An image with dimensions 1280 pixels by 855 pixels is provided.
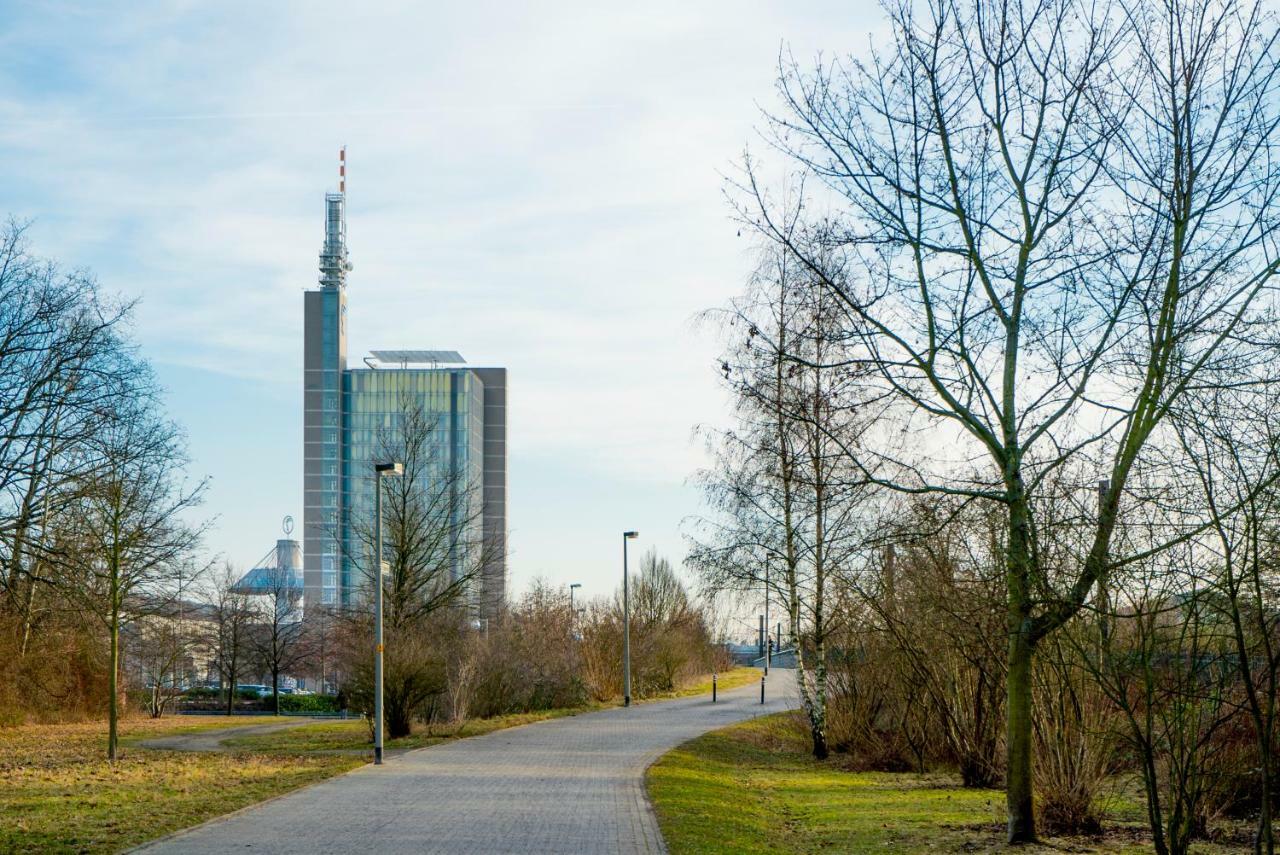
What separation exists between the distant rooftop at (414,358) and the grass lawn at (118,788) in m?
112

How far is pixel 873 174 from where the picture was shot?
12.4 meters

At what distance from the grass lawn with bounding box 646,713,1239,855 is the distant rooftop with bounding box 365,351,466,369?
119 meters

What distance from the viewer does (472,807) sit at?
605 inches

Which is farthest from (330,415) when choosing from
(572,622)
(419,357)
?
(572,622)

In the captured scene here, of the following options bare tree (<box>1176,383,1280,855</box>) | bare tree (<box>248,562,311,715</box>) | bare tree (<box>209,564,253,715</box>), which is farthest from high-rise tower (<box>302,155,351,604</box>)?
bare tree (<box>1176,383,1280,855</box>)

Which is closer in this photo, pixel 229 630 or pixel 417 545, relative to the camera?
pixel 417 545

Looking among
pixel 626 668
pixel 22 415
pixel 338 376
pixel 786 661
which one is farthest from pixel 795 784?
pixel 338 376

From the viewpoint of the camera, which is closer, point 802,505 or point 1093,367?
point 1093,367

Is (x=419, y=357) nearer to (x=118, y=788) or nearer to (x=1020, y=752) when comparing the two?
(x=118, y=788)

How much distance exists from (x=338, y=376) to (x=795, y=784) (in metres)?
125

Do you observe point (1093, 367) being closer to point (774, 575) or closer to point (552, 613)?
point (774, 575)

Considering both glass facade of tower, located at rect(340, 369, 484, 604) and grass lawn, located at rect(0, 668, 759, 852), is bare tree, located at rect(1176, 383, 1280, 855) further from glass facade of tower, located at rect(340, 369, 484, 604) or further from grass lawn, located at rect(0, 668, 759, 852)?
glass facade of tower, located at rect(340, 369, 484, 604)

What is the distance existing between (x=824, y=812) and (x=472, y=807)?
14.8 ft

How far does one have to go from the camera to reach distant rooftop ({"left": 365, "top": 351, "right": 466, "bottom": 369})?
139m
